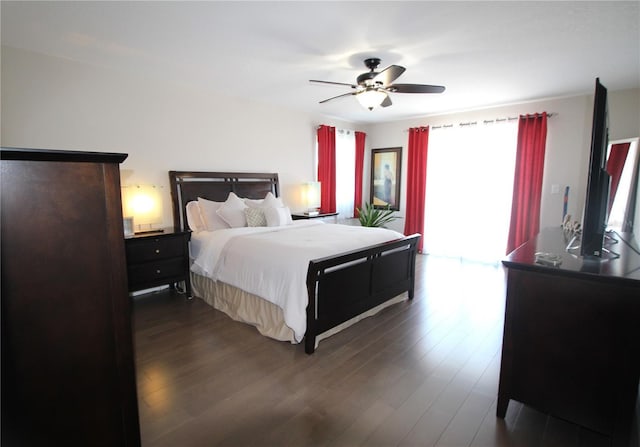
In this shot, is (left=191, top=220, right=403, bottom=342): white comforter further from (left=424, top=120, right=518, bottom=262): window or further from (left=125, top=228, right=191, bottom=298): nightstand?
(left=424, top=120, right=518, bottom=262): window

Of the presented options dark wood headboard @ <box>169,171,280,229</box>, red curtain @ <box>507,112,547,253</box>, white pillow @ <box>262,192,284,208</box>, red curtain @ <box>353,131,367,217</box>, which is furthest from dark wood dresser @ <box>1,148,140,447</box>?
red curtain @ <box>353,131,367,217</box>

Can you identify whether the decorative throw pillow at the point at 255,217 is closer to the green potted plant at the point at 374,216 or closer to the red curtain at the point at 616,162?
the green potted plant at the point at 374,216

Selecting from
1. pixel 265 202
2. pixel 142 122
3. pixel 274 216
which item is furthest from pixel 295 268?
pixel 142 122

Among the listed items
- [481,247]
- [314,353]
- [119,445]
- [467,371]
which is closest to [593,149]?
[467,371]

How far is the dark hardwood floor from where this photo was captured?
179 cm

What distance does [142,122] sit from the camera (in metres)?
3.82

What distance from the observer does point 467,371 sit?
7.88 ft

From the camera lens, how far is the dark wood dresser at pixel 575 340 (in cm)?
156

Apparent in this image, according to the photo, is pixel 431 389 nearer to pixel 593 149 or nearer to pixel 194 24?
pixel 593 149

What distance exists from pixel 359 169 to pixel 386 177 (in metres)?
0.59

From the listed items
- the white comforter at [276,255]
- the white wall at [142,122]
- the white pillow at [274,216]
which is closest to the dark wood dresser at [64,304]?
the white comforter at [276,255]

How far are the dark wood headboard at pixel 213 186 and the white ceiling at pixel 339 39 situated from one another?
1196 mm

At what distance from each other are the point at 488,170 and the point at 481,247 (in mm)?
1321

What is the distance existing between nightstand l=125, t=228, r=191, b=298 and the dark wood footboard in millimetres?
1883
